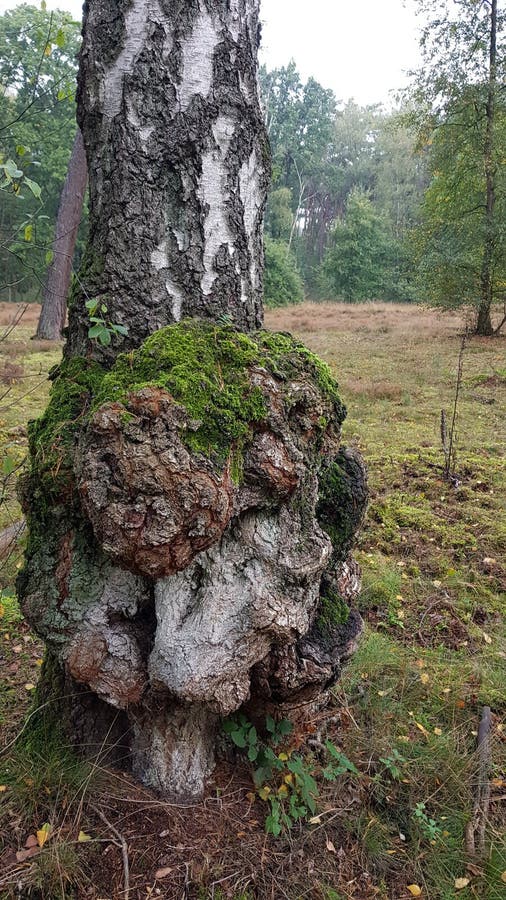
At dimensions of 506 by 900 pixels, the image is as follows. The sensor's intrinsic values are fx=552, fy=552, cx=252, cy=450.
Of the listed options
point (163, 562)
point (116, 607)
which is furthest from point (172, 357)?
point (116, 607)

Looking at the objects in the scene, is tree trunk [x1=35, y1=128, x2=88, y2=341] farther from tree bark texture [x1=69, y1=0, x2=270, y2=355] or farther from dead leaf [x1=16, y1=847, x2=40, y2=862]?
dead leaf [x1=16, y1=847, x2=40, y2=862]

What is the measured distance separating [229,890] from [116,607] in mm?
952

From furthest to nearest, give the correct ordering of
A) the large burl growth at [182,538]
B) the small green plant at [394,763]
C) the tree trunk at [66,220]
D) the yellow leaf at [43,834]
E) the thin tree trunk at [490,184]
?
the thin tree trunk at [490,184], the tree trunk at [66,220], the small green plant at [394,763], the yellow leaf at [43,834], the large burl growth at [182,538]

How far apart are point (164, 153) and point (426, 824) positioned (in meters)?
2.66

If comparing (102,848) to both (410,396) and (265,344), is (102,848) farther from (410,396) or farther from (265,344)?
(410,396)

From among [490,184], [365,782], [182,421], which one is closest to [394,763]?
[365,782]

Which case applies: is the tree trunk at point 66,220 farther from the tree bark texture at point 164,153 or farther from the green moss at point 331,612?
the green moss at point 331,612

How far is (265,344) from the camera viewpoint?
1.94m

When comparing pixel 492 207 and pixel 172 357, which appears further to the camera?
pixel 492 207

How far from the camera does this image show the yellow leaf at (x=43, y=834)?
1.78m

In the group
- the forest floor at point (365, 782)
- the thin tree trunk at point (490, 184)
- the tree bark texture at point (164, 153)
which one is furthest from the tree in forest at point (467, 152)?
the tree bark texture at point (164, 153)

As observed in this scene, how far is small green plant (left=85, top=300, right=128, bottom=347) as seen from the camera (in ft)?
5.59

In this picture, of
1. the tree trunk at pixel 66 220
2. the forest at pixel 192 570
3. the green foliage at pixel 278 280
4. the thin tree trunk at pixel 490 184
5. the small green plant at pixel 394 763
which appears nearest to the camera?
the forest at pixel 192 570

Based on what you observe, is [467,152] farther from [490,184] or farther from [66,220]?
[66,220]
